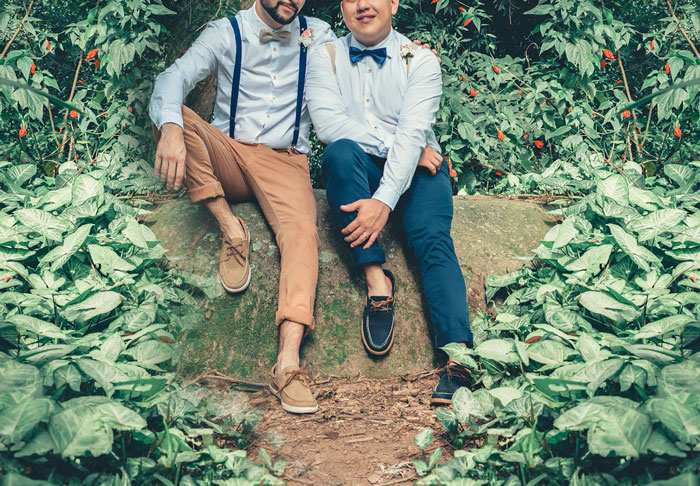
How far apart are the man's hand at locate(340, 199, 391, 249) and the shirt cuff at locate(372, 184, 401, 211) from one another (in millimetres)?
17

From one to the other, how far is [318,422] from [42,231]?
4.23 ft

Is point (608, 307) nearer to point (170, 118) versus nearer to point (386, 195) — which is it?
point (386, 195)

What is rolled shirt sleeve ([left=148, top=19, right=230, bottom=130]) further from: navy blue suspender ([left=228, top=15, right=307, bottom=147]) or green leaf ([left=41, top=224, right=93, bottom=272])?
green leaf ([left=41, top=224, right=93, bottom=272])

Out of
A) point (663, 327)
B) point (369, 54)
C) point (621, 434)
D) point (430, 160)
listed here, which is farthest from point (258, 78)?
point (621, 434)

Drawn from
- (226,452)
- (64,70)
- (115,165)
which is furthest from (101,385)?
(64,70)

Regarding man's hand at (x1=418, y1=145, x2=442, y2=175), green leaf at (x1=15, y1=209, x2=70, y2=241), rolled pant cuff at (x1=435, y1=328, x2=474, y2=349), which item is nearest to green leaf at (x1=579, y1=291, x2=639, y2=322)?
rolled pant cuff at (x1=435, y1=328, x2=474, y2=349)

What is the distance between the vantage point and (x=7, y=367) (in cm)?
140

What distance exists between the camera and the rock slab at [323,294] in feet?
8.16

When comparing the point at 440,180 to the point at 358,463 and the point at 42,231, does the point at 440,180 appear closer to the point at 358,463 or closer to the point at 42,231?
the point at 358,463

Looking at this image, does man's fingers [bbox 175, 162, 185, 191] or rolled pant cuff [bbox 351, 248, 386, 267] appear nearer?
man's fingers [bbox 175, 162, 185, 191]

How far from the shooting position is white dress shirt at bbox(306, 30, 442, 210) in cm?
259

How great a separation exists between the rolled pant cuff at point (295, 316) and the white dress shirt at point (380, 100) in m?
0.60

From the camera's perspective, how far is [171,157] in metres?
2.35

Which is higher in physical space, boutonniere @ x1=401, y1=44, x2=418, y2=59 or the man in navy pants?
boutonniere @ x1=401, y1=44, x2=418, y2=59
